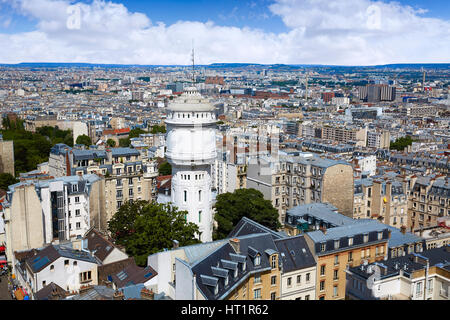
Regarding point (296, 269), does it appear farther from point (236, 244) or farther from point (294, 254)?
point (236, 244)

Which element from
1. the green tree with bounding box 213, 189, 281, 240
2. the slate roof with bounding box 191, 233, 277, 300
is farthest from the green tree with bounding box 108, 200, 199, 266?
the slate roof with bounding box 191, 233, 277, 300

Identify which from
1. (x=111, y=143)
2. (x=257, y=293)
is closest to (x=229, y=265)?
(x=257, y=293)

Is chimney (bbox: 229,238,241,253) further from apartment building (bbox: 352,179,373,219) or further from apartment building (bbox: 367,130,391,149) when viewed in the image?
apartment building (bbox: 367,130,391,149)

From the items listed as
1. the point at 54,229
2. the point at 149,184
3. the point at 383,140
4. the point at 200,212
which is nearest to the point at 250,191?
the point at 200,212

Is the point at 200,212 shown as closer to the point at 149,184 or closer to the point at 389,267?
the point at 149,184

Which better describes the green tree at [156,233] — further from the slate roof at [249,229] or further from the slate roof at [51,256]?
the slate roof at [249,229]
